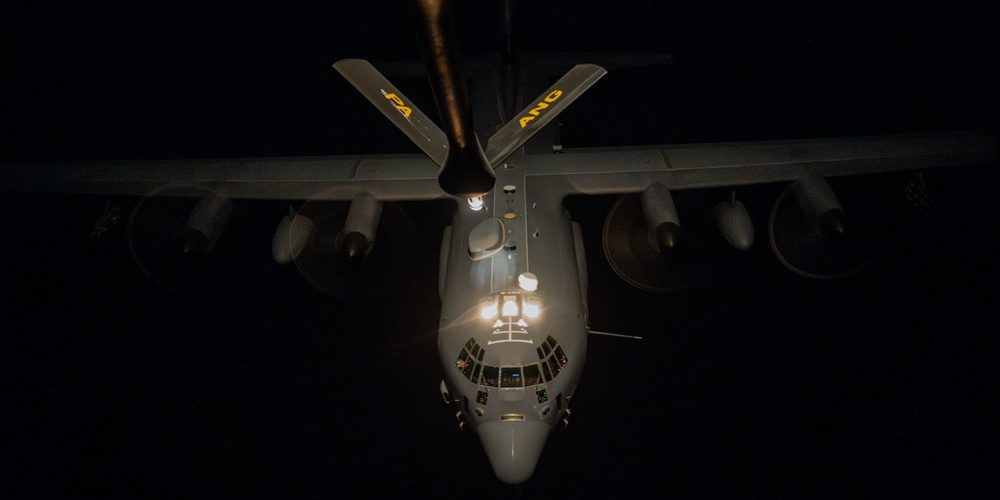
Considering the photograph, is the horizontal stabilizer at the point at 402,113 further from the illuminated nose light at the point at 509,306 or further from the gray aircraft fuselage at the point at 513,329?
the illuminated nose light at the point at 509,306

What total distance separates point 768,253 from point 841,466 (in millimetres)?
4151

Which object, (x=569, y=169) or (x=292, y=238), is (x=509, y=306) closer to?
(x=569, y=169)

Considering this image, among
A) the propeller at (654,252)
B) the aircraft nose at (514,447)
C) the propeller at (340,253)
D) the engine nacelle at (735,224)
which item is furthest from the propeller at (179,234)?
the engine nacelle at (735,224)

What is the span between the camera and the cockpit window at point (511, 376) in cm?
697

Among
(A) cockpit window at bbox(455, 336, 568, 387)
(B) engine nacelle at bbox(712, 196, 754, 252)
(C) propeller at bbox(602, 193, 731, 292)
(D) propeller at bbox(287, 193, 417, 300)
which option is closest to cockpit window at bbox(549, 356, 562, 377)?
(A) cockpit window at bbox(455, 336, 568, 387)

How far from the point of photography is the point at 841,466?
9031 millimetres

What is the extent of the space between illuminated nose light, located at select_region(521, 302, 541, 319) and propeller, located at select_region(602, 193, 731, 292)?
2.54 metres

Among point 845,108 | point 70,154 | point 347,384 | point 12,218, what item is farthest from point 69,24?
point 845,108

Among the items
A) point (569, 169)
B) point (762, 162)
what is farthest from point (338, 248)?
point (762, 162)

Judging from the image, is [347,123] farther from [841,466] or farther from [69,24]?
[841,466]

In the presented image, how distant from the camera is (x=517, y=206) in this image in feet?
30.1

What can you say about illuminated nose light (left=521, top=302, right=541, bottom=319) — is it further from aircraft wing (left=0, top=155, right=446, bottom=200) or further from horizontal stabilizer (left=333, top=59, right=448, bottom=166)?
aircraft wing (left=0, top=155, right=446, bottom=200)

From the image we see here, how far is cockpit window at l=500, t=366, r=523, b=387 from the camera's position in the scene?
6.97m

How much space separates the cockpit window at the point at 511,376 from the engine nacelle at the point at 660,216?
3154 mm
